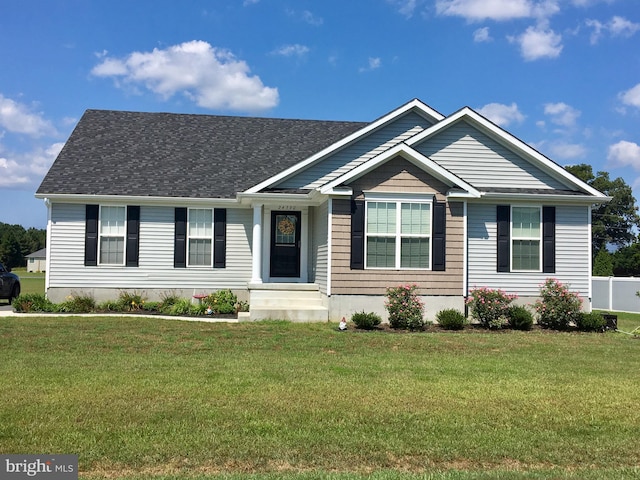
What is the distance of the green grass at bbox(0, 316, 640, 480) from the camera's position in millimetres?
5242

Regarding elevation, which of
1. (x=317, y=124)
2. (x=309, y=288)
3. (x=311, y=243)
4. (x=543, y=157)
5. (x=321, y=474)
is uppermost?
(x=317, y=124)

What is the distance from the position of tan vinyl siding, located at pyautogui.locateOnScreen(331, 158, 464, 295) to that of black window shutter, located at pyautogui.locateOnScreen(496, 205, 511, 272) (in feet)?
5.55

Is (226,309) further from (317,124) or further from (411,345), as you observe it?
(317,124)

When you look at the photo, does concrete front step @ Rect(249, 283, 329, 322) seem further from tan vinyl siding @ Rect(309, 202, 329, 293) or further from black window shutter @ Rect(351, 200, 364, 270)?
black window shutter @ Rect(351, 200, 364, 270)

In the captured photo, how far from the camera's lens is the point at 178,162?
2002 centimetres

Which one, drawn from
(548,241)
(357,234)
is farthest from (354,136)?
(548,241)

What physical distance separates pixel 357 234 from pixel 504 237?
4521 millimetres

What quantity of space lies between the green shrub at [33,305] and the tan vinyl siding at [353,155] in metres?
7.42

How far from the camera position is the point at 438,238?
52.7 feet

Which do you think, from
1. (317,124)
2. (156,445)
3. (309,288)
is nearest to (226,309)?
(309,288)

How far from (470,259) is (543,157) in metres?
3.58

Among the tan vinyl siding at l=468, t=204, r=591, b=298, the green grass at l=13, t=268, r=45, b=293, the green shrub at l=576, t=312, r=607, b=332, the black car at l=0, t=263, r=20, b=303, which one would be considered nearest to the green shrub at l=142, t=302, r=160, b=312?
the black car at l=0, t=263, r=20, b=303

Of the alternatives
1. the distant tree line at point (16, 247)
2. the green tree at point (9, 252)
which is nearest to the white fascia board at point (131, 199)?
the distant tree line at point (16, 247)

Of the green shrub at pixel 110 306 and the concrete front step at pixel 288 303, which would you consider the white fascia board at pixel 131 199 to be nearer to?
the green shrub at pixel 110 306
